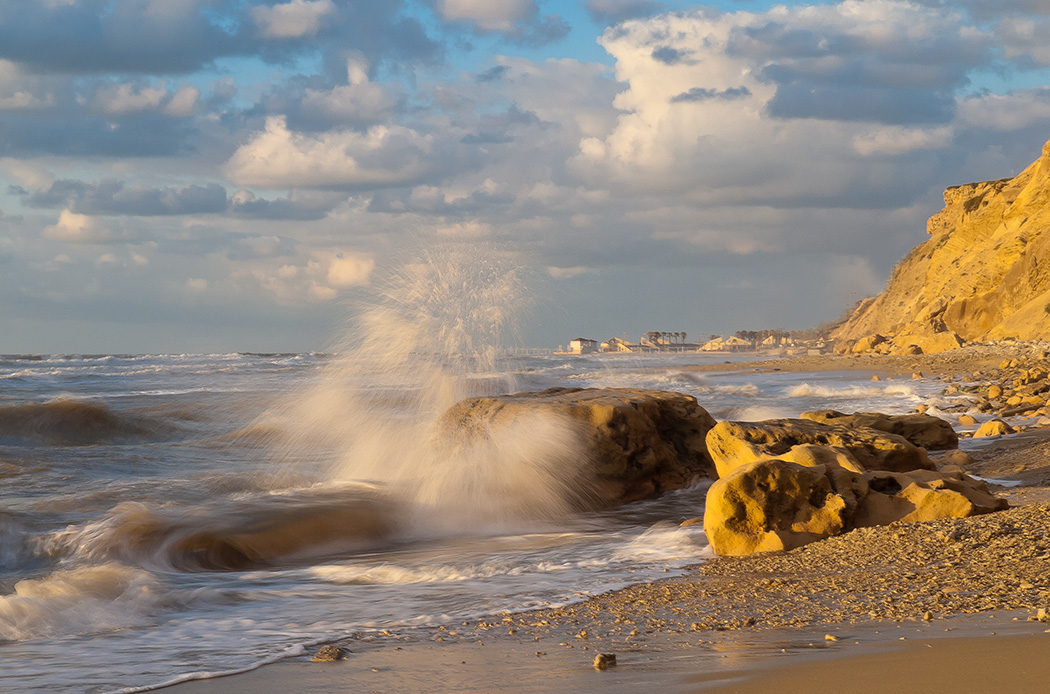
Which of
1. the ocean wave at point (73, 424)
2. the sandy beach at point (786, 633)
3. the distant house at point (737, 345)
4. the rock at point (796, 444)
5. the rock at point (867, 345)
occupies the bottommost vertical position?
the sandy beach at point (786, 633)

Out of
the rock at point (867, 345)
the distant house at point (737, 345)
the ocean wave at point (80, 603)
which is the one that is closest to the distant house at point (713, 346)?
the distant house at point (737, 345)

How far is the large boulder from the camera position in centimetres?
835

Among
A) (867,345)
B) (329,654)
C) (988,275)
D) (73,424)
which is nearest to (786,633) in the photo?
(329,654)

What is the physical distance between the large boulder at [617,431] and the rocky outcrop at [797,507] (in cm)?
257

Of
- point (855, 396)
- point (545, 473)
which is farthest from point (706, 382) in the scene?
point (545, 473)

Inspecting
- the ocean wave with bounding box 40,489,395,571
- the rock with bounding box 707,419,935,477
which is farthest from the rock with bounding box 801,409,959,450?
the ocean wave with bounding box 40,489,395,571

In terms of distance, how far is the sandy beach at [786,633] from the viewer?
3055 millimetres

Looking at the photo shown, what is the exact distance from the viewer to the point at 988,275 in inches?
1577

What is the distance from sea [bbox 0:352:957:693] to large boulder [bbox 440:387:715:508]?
0.77 ft

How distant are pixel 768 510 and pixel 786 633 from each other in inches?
79.2

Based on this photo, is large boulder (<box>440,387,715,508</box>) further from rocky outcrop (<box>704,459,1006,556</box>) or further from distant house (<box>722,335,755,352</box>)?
distant house (<box>722,335,755,352</box>)

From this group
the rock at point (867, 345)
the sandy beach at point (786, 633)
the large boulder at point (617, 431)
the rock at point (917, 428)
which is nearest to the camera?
the sandy beach at point (786, 633)

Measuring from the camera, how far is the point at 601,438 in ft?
27.8

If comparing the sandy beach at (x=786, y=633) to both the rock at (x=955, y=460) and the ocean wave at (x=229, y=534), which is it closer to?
the ocean wave at (x=229, y=534)
